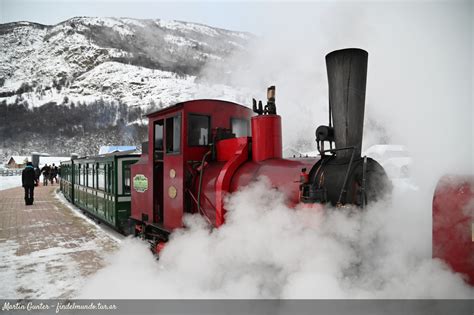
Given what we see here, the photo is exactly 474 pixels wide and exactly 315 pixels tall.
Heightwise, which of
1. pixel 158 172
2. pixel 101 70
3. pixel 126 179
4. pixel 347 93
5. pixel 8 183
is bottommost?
pixel 8 183

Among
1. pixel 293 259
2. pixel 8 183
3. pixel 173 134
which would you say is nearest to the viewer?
pixel 293 259

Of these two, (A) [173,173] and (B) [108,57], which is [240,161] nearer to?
(A) [173,173]

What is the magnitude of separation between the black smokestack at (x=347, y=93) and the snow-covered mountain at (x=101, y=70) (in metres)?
11.6

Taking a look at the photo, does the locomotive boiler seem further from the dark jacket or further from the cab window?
the dark jacket

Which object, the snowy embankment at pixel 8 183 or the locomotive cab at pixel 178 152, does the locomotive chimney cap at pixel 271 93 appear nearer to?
the locomotive cab at pixel 178 152

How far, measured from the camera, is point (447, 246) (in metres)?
2.59

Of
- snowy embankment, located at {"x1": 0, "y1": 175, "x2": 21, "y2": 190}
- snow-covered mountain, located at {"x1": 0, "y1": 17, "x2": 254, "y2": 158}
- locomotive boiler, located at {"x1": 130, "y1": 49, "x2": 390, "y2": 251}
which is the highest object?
snow-covered mountain, located at {"x1": 0, "y1": 17, "x2": 254, "y2": 158}

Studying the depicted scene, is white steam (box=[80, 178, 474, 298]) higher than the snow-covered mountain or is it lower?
lower

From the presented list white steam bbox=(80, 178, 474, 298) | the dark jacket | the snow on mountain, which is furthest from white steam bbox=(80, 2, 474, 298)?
the snow on mountain

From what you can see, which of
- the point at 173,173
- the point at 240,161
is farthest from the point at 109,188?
the point at 240,161

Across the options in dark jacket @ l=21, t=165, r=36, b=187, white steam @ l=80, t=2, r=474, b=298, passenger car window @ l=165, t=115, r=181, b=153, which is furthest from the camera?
dark jacket @ l=21, t=165, r=36, b=187

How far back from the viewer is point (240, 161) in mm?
4395

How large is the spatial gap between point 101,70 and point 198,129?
94.4 metres

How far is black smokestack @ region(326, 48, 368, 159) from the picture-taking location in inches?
123
